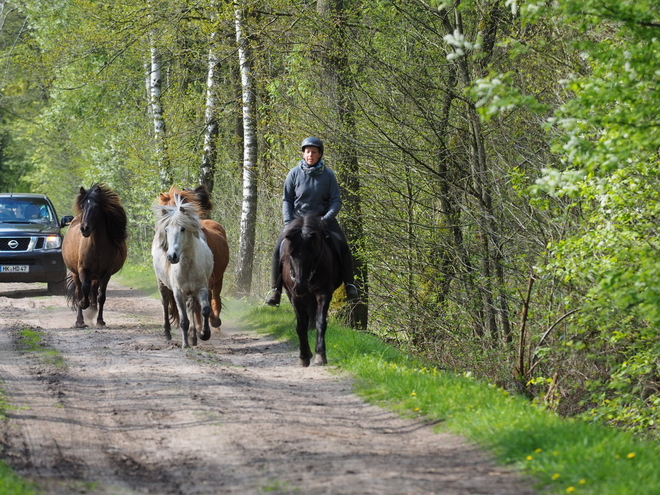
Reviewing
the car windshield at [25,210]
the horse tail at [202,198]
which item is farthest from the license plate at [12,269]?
the horse tail at [202,198]

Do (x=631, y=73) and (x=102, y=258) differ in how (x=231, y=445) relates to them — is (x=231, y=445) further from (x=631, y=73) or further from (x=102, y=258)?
(x=102, y=258)

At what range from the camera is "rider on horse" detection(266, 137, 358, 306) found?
10625 millimetres

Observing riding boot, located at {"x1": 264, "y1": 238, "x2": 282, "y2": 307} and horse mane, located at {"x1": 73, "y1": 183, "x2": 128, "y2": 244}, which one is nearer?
riding boot, located at {"x1": 264, "y1": 238, "x2": 282, "y2": 307}

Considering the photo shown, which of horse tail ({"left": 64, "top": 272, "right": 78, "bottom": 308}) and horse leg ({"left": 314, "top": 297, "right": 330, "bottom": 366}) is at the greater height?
horse tail ({"left": 64, "top": 272, "right": 78, "bottom": 308})

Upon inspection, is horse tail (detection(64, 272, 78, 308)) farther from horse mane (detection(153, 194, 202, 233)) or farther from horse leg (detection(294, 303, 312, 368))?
horse leg (detection(294, 303, 312, 368))

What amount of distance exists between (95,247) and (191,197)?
2.44m

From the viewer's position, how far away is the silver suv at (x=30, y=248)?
19.1 metres

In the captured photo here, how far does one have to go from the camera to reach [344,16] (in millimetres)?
13531

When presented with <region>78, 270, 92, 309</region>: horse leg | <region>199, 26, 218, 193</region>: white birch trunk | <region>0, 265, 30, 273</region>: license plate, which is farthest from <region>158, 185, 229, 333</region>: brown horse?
<region>0, 265, 30, 273</region>: license plate

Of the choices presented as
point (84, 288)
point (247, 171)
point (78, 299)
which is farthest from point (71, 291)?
point (247, 171)

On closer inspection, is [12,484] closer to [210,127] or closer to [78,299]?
[78,299]

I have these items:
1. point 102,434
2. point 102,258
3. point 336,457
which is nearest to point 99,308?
point 102,258

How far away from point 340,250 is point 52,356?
393 cm

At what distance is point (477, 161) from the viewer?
13578mm
